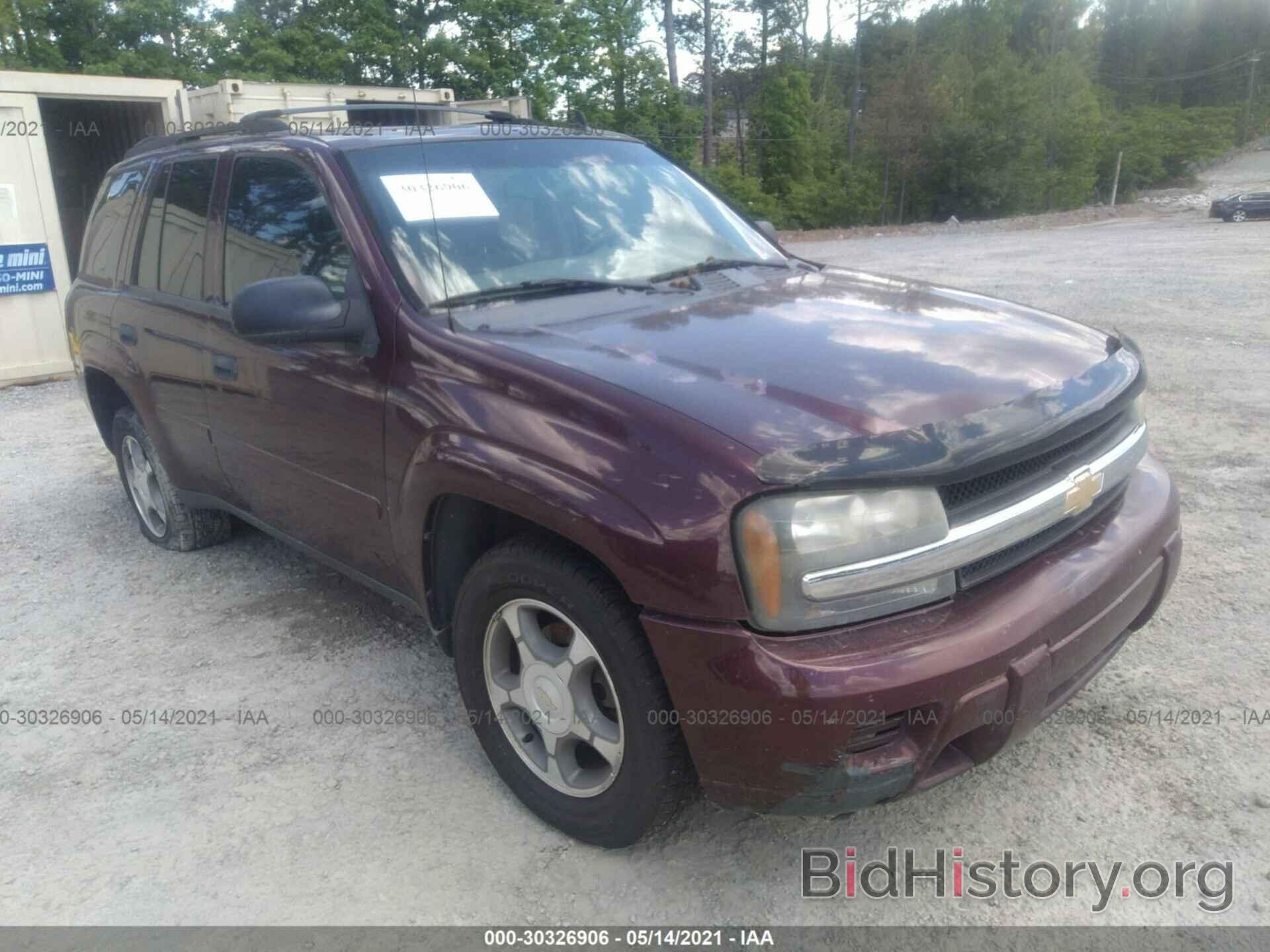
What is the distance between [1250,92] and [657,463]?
90.2 metres

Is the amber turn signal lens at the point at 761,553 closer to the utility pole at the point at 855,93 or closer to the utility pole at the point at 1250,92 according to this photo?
the utility pole at the point at 855,93

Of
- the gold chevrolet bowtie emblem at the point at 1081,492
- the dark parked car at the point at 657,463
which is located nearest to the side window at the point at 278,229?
the dark parked car at the point at 657,463

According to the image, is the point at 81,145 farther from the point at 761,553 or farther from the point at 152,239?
the point at 761,553

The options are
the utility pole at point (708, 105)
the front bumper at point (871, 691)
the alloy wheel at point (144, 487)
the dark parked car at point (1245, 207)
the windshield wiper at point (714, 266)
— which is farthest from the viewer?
the utility pole at point (708, 105)

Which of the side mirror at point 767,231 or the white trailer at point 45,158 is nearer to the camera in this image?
the side mirror at point 767,231

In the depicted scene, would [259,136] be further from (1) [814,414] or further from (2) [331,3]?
(2) [331,3]

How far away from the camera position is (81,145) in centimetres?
1305

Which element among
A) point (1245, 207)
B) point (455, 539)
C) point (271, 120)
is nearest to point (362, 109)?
point (271, 120)

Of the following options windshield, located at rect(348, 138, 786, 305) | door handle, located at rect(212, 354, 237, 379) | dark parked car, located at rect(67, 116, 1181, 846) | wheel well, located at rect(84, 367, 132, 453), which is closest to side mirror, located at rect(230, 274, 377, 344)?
dark parked car, located at rect(67, 116, 1181, 846)

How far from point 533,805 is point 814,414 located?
136cm

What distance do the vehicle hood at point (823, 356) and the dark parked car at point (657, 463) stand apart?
1cm

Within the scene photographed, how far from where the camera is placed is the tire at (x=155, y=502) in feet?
15.4

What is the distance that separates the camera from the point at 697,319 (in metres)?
2.82

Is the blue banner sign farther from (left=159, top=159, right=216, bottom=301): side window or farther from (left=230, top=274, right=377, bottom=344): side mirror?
(left=230, top=274, right=377, bottom=344): side mirror
